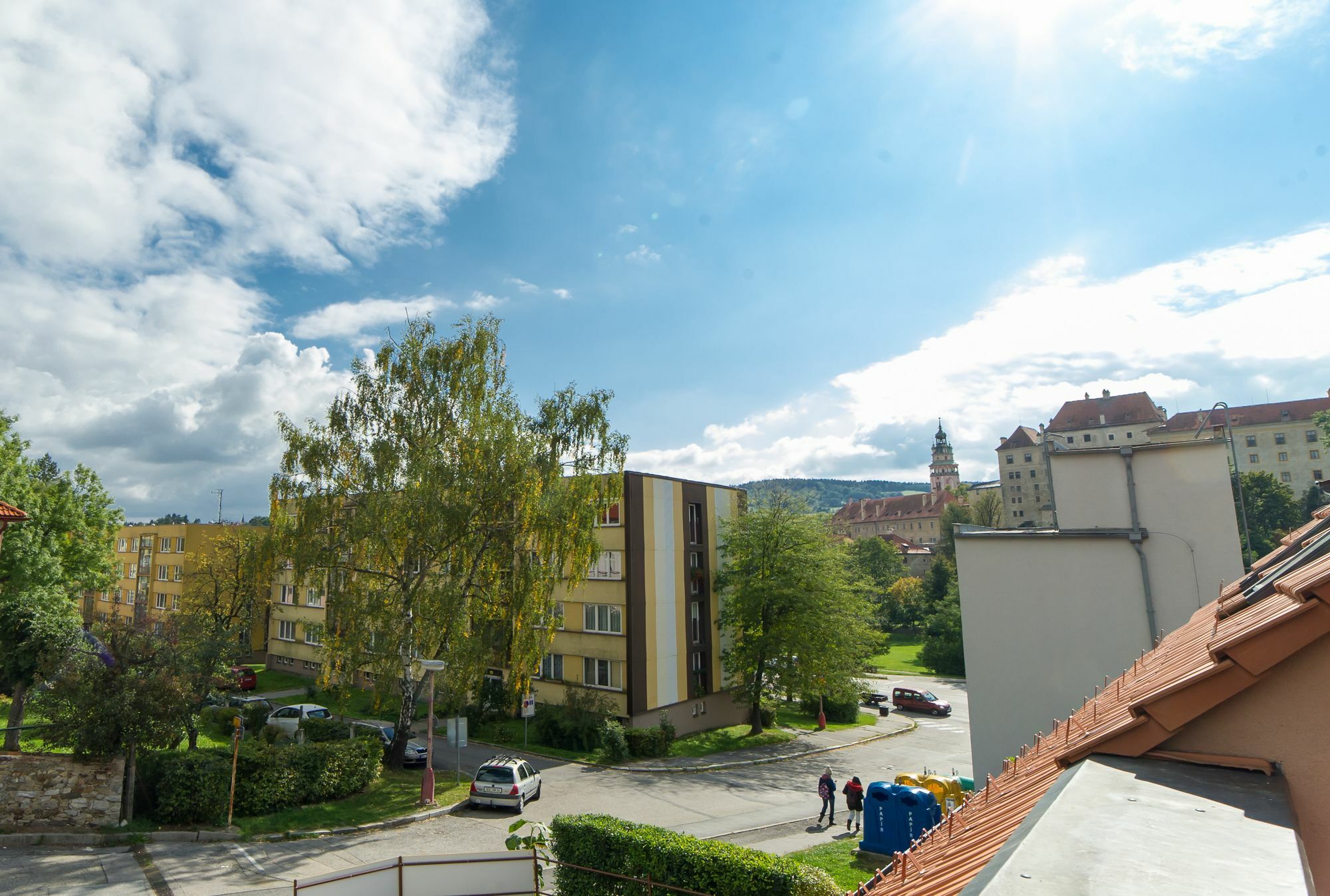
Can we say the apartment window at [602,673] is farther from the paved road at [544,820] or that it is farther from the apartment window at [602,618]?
the paved road at [544,820]

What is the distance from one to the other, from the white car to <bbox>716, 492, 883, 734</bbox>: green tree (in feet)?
63.9

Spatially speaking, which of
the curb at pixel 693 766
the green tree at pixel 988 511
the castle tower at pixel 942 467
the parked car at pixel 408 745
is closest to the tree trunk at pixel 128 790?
the parked car at pixel 408 745

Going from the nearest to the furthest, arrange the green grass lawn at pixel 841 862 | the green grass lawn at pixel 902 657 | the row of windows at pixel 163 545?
the green grass lawn at pixel 841 862, the row of windows at pixel 163 545, the green grass lawn at pixel 902 657

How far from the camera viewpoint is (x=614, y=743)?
94.5 ft

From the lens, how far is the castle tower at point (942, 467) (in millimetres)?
180000

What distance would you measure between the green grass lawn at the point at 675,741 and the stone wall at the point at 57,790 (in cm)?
1577

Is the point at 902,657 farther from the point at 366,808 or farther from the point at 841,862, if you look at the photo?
the point at 366,808

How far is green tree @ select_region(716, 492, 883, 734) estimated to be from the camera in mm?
34969

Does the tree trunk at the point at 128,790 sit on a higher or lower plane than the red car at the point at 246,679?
higher

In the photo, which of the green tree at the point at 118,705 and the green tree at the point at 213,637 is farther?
the green tree at the point at 213,637

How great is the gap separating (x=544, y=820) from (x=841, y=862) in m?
8.36

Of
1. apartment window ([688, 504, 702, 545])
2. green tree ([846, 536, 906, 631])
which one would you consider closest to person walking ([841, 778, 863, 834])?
apartment window ([688, 504, 702, 545])

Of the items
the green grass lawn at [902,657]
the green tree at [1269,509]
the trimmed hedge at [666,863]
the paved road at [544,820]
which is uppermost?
the green tree at [1269,509]

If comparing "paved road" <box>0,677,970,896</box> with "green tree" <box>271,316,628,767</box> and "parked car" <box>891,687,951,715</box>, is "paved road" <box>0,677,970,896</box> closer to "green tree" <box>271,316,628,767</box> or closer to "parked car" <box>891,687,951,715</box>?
"green tree" <box>271,316,628,767</box>
